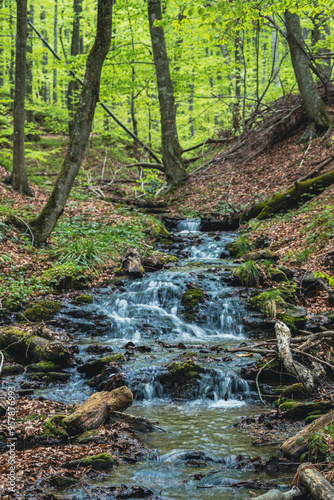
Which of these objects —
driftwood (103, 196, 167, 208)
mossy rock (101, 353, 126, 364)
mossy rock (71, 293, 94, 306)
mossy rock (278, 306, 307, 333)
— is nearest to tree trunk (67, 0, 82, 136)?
driftwood (103, 196, 167, 208)

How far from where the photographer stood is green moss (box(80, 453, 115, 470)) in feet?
11.4

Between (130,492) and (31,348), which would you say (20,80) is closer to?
(31,348)

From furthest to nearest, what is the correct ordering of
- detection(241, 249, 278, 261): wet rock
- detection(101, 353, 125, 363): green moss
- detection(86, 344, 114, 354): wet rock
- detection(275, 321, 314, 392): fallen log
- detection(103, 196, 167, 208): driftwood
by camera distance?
detection(103, 196, 167, 208): driftwood
detection(241, 249, 278, 261): wet rock
detection(86, 344, 114, 354): wet rock
detection(101, 353, 125, 363): green moss
detection(275, 321, 314, 392): fallen log

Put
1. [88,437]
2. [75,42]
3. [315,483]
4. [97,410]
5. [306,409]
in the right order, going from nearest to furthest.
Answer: [315,483], [88,437], [97,410], [306,409], [75,42]

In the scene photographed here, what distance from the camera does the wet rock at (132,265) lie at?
31.0 feet

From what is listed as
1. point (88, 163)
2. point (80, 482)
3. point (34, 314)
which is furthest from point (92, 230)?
point (88, 163)

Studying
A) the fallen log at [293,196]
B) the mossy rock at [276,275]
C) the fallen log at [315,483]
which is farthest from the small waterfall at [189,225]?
the fallen log at [315,483]

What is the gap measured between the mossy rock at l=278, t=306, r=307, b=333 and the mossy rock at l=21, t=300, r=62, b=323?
4258mm

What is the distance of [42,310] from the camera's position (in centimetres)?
747

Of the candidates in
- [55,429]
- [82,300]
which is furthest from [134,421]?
[82,300]

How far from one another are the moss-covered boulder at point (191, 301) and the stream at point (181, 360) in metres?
0.12

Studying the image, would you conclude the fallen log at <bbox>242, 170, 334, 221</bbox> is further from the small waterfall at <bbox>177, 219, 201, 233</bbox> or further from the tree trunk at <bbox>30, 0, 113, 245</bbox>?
the tree trunk at <bbox>30, 0, 113, 245</bbox>

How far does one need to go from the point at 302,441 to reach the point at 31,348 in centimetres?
419

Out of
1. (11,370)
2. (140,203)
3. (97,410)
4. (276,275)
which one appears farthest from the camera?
(140,203)
